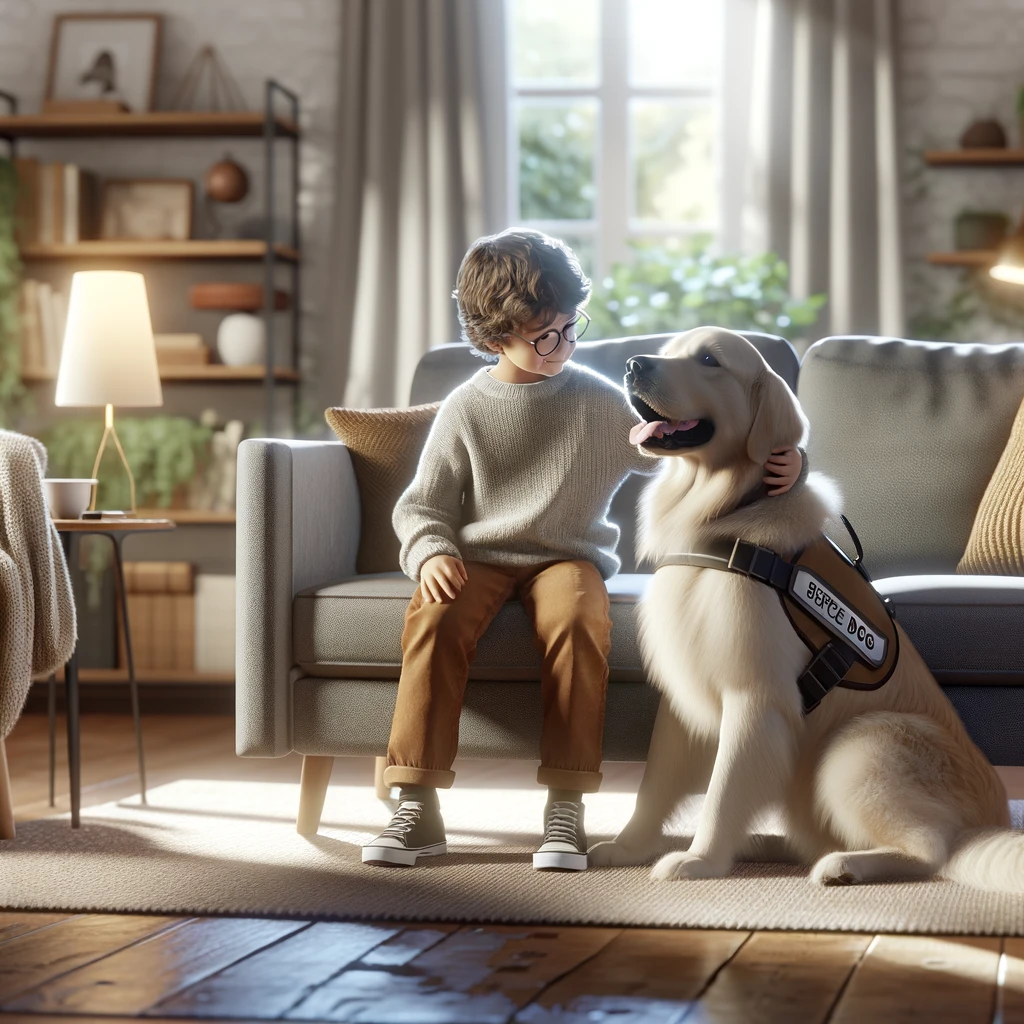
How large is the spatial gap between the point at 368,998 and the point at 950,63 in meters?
3.76

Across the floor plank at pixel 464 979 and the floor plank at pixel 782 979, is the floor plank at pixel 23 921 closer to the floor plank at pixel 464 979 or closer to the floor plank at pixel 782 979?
the floor plank at pixel 464 979

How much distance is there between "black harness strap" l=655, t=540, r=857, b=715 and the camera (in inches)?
77.8

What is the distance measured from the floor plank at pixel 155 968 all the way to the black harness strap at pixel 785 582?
0.75 m

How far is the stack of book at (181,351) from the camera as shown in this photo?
172 inches

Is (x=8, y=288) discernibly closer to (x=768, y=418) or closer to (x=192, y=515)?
(x=192, y=515)

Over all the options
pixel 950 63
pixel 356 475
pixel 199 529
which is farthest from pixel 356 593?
pixel 950 63

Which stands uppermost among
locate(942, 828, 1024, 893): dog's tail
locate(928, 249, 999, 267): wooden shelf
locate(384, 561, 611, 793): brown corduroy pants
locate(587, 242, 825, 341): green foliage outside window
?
locate(928, 249, 999, 267): wooden shelf

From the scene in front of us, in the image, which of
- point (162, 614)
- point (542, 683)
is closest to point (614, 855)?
point (542, 683)

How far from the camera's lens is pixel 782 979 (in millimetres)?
1563

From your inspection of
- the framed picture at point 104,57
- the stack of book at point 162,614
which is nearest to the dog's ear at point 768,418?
the stack of book at point 162,614

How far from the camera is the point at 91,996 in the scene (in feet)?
5.03

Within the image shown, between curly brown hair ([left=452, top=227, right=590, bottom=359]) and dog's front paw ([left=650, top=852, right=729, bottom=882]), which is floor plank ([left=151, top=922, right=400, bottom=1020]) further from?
curly brown hair ([left=452, top=227, right=590, bottom=359])

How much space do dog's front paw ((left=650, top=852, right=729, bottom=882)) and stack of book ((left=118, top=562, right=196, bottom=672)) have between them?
2.68 metres

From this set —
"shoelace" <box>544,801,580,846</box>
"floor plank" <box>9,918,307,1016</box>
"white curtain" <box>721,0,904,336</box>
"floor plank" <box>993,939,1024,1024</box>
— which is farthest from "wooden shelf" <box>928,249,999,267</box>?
"floor plank" <box>9,918,307,1016</box>
